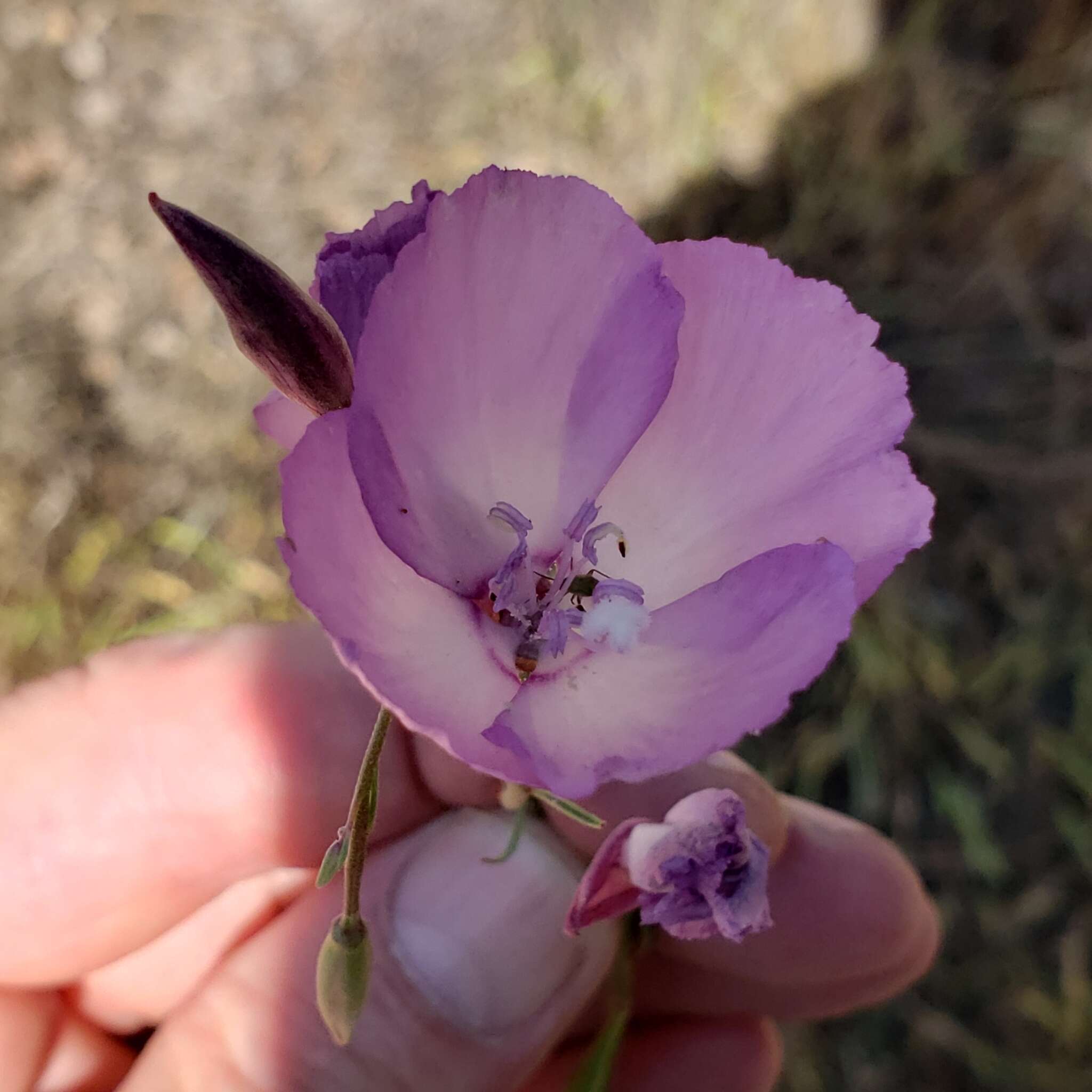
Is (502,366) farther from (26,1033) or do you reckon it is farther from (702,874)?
(26,1033)

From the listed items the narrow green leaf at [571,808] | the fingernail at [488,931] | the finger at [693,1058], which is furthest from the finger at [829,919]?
the narrow green leaf at [571,808]

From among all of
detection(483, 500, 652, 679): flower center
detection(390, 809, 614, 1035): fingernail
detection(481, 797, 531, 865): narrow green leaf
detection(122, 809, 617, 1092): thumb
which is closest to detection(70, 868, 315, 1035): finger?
detection(122, 809, 617, 1092): thumb

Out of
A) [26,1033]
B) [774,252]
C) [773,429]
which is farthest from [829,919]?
[774,252]

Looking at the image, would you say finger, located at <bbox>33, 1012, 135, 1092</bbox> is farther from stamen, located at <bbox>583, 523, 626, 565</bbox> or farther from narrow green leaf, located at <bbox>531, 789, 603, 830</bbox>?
stamen, located at <bbox>583, 523, 626, 565</bbox>

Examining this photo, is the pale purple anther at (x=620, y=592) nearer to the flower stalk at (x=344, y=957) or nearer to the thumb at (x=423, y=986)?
the flower stalk at (x=344, y=957)

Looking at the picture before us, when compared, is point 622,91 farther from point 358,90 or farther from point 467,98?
point 358,90
